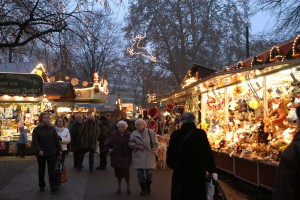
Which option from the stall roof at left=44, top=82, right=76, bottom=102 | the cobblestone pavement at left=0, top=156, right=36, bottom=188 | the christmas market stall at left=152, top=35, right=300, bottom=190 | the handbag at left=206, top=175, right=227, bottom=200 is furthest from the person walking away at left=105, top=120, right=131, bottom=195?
the stall roof at left=44, top=82, right=76, bottom=102

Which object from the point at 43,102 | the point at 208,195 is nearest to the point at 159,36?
the point at 43,102

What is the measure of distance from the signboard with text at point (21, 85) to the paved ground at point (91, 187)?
4.47 meters

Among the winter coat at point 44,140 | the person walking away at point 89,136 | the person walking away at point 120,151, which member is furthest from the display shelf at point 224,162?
the winter coat at point 44,140

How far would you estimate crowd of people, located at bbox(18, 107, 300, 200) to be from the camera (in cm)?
310

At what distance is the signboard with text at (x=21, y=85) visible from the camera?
17094mm

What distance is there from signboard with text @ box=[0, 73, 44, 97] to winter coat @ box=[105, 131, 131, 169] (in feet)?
28.9

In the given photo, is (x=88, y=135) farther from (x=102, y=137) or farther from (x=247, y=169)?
(x=247, y=169)

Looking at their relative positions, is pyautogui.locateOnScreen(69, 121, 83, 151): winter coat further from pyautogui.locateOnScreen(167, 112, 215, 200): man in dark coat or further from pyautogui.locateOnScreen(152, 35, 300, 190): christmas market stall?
pyautogui.locateOnScreen(167, 112, 215, 200): man in dark coat

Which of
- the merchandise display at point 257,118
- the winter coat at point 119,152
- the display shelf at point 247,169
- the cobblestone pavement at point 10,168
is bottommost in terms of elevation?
the cobblestone pavement at point 10,168

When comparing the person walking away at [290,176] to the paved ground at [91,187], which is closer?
the person walking away at [290,176]

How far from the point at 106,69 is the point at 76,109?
433 inches

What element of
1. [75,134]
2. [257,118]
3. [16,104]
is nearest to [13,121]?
[16,104]

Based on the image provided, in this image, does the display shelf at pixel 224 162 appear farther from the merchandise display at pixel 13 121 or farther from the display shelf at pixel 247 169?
the merchandise display at pixel 13 121

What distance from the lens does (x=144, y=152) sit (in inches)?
358
